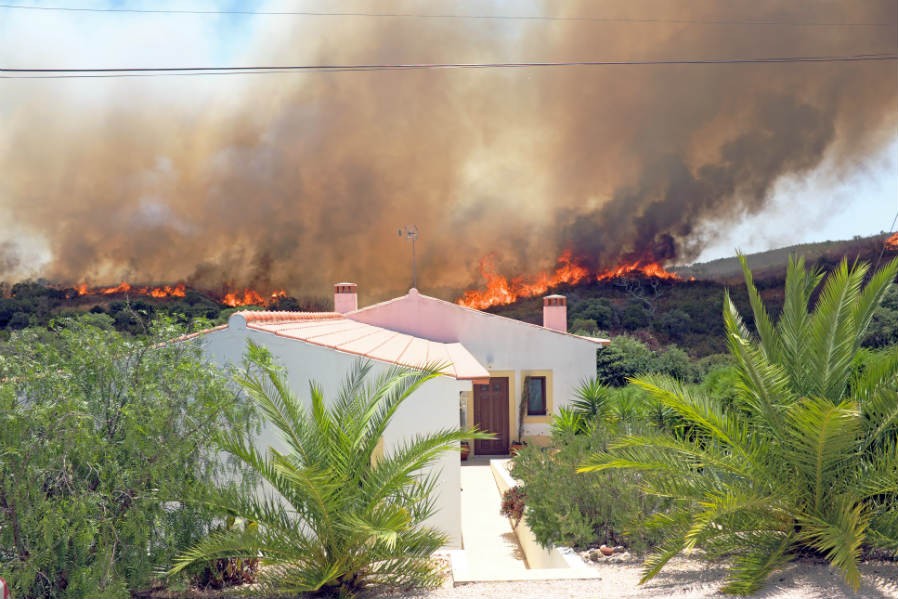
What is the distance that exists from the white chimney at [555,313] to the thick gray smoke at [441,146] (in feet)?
72.0

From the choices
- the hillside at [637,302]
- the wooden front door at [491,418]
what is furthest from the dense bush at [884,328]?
the wooden front door at [491,418]

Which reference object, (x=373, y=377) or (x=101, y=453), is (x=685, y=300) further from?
(x=101, y=453)

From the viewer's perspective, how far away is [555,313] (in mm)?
23828

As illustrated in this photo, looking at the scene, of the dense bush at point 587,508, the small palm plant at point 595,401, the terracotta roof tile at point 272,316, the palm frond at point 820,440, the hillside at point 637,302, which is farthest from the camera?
the hillside at point 637,302

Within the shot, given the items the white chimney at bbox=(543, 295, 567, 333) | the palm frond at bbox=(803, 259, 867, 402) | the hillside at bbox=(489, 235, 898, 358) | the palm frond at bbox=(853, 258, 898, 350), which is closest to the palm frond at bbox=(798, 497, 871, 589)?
the palm frond at bbox=(803, 259, 867, 402)

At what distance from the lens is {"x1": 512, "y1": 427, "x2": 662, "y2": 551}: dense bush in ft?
29.7

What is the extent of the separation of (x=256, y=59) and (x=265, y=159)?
6.38 meters

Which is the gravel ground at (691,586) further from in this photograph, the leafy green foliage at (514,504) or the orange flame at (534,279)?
the orange flame at (534,279)

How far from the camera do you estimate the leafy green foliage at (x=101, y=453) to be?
22.7ft

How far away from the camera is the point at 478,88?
47750 mm

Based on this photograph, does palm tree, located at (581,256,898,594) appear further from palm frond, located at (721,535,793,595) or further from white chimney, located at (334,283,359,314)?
white chimney, located at (334,283,359,314)

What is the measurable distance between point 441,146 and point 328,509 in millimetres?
42113

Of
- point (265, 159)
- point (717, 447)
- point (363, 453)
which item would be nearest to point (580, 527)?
point (717, 447)

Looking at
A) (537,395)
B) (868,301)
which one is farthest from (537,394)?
(868,301)
